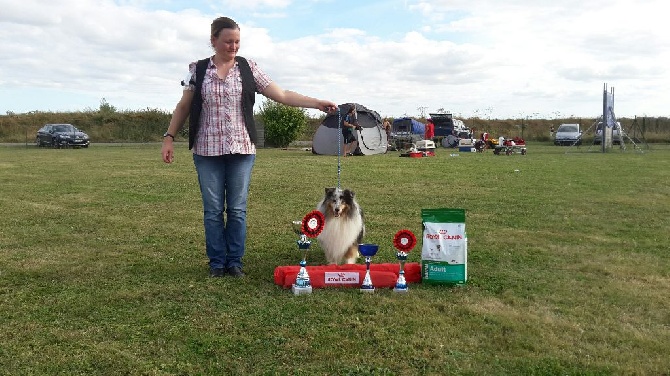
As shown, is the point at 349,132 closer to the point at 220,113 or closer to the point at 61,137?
the point at 61,137

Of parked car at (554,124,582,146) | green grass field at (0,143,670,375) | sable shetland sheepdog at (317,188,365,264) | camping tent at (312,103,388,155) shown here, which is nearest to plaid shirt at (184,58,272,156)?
sable shetland sheepdog at (317,188,365,264)

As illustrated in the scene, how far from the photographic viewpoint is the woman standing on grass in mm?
4367

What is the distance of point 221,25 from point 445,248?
7.46ft

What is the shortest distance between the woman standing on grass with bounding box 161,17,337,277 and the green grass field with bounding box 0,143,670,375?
1.19ft

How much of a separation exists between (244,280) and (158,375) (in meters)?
1.68

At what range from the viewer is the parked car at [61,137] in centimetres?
2880

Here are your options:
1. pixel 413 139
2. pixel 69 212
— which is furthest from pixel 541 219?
pixel 413 139

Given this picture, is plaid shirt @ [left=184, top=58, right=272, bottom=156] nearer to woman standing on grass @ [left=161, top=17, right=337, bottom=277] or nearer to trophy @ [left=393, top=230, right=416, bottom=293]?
woman standing on grass @ [left=161, top=17, right=337, bottom=277]

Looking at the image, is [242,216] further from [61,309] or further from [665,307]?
[665,307]

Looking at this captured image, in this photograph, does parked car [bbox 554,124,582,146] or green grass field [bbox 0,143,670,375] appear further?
parked car [bbox 554,124,582,146]

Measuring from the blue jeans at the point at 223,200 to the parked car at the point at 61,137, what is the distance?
88.5ft

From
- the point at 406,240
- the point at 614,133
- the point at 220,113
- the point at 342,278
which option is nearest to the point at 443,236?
the point at 406,240

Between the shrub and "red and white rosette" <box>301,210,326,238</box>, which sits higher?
the shrub

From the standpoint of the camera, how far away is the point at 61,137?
28766mm
